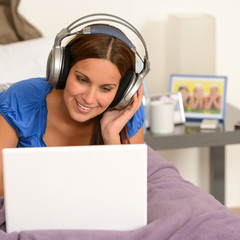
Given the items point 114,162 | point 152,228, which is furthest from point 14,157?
point 152,228

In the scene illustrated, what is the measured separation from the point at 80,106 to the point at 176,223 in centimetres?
49

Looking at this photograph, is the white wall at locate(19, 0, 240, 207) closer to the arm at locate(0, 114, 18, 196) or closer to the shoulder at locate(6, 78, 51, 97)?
the shoulder at locate(6, 78, 51, 97)

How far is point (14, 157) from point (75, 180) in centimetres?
14

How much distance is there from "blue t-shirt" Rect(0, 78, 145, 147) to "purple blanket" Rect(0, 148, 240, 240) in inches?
12.0

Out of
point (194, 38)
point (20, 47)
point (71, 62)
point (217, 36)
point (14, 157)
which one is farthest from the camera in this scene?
point (217, 36)

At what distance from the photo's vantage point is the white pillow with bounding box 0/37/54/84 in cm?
226

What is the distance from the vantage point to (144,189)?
1.19m

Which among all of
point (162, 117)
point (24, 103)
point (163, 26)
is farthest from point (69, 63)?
point (163, 26)

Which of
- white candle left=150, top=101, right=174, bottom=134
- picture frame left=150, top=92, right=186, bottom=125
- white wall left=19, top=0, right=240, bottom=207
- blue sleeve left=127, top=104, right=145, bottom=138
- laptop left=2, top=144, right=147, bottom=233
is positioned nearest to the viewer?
laptop left=2, top=144, right=147, bottom=233

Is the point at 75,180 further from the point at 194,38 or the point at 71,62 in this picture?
the point at 194,38

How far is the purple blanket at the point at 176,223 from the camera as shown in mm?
1197

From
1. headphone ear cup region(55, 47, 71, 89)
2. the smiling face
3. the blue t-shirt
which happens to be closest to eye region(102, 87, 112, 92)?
the smiling face

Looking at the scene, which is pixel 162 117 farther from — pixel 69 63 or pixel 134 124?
pixel 69 63

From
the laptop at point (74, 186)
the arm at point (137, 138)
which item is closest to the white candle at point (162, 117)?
the arm at point (137, 138)
